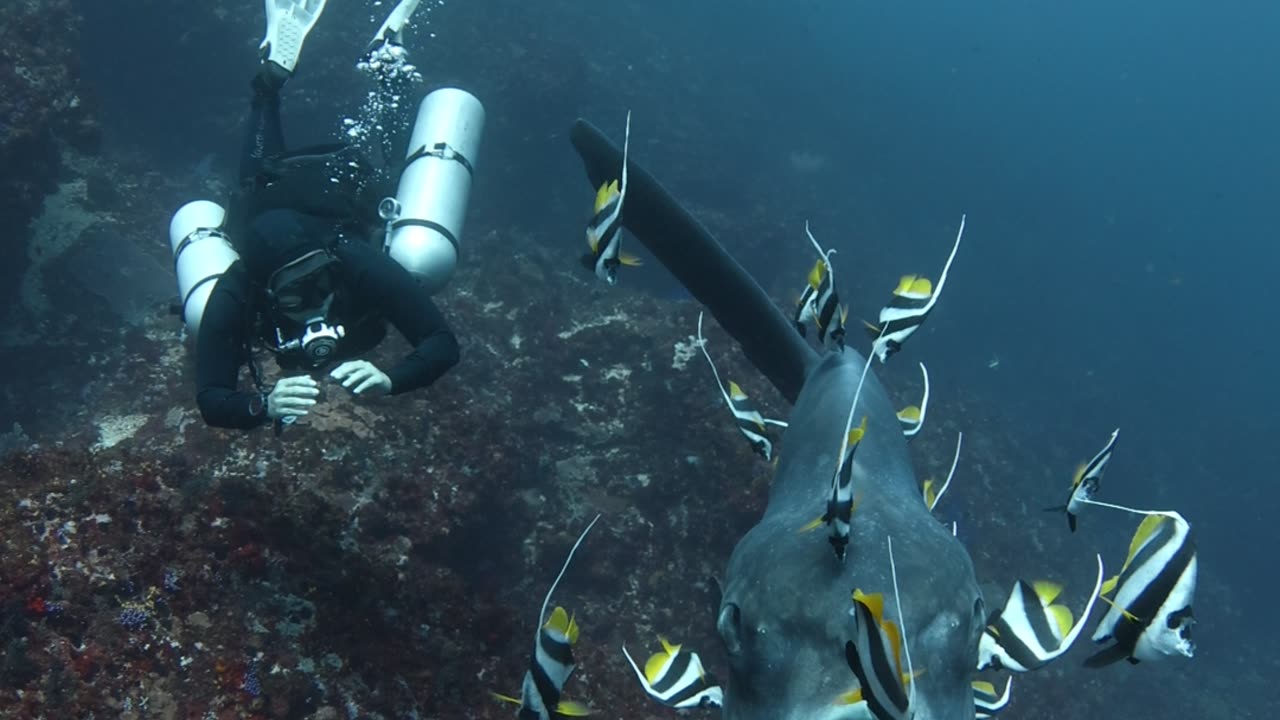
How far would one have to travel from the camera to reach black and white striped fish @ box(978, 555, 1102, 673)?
2.52 metres

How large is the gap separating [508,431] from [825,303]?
528 cm

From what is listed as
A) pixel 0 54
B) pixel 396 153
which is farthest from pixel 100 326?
pixel 396 153

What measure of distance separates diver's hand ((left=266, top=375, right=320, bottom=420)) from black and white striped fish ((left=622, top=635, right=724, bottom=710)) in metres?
2.32

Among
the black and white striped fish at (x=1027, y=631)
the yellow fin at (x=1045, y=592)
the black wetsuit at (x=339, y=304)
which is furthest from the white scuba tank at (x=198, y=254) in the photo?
the yellow fin at (x=1045, y=592)

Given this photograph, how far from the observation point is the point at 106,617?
388 cm

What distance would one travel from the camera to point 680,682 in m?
2.81

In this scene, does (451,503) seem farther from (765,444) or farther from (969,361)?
(969,361)

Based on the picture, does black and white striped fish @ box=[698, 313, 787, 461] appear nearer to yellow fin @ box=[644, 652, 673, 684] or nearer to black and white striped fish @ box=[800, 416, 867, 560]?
yellow fin @ box=[644, 652, 673, 684]

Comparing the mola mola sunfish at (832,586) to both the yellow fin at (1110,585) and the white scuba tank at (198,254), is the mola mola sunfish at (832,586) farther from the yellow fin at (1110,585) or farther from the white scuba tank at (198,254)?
the white scuba tank at (198,254)

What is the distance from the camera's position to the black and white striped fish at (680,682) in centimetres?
276

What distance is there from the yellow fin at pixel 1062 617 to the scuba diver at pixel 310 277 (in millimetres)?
3520

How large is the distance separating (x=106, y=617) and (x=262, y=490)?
4.71ft

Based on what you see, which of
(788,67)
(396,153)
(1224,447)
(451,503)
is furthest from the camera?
(788,67)

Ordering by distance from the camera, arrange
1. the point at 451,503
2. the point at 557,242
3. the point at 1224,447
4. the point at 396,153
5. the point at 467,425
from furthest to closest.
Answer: the point at 1224,447 → the point at 557,242 → the point at 396,153 → the point at 467,425 → the point at 451,503
